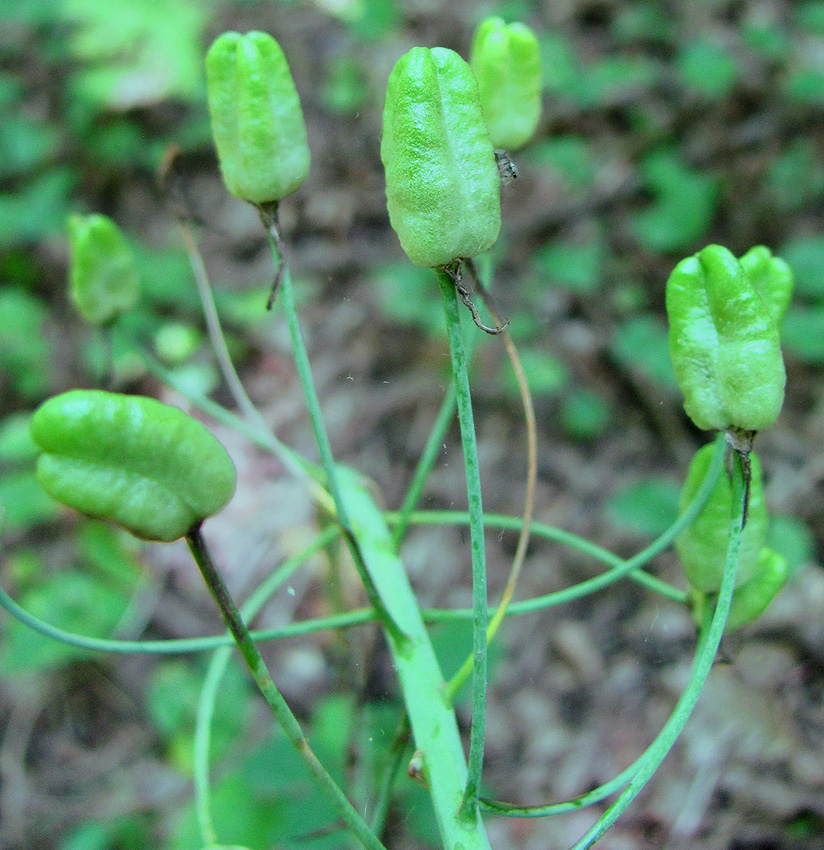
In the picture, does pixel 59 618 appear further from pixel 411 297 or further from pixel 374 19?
pixel 374 19

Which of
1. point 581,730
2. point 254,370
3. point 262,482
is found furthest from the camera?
point 254,370

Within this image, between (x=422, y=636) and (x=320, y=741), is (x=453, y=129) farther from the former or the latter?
(x=320, y=741)

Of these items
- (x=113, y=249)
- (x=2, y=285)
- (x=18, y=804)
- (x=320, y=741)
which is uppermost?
(x=113, y=249)

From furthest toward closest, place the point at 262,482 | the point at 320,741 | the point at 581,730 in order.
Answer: the point at 262,482 < the point at 581,730 < the point at 320,741

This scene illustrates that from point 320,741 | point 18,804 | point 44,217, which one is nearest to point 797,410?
point 320,741

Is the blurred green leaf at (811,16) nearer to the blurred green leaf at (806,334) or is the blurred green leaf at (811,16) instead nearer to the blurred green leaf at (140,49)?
the blurred green leaf at (806,334)

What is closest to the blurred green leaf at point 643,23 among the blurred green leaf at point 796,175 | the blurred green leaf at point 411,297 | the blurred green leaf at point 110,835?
the blurred green leaf at point 796,175

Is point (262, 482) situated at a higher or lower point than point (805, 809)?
higher
